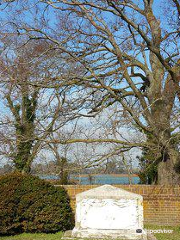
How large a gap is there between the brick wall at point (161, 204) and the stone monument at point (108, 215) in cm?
358

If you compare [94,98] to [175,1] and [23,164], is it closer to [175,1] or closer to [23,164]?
[175,1]

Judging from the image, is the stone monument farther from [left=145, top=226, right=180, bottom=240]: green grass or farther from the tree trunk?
the tree trunk

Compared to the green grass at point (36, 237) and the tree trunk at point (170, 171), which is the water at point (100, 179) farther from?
the green grass at point (36, 237)

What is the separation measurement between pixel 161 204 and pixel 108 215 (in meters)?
3.99

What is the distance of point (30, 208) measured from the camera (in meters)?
11.1

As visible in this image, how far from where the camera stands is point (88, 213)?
980 cm

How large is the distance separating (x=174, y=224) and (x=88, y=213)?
436 cm

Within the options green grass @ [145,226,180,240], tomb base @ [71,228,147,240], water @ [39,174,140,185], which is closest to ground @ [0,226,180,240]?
green grass @ [145,226,180,240]

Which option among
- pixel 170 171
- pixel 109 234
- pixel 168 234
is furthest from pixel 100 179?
pixel 109 234

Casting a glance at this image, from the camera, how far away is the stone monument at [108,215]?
959 cm

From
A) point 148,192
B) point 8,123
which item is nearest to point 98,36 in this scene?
point 8,123

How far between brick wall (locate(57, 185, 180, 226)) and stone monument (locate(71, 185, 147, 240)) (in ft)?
11.7

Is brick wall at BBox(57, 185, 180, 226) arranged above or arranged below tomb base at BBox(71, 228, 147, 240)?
above

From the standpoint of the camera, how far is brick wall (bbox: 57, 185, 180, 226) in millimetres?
12945
